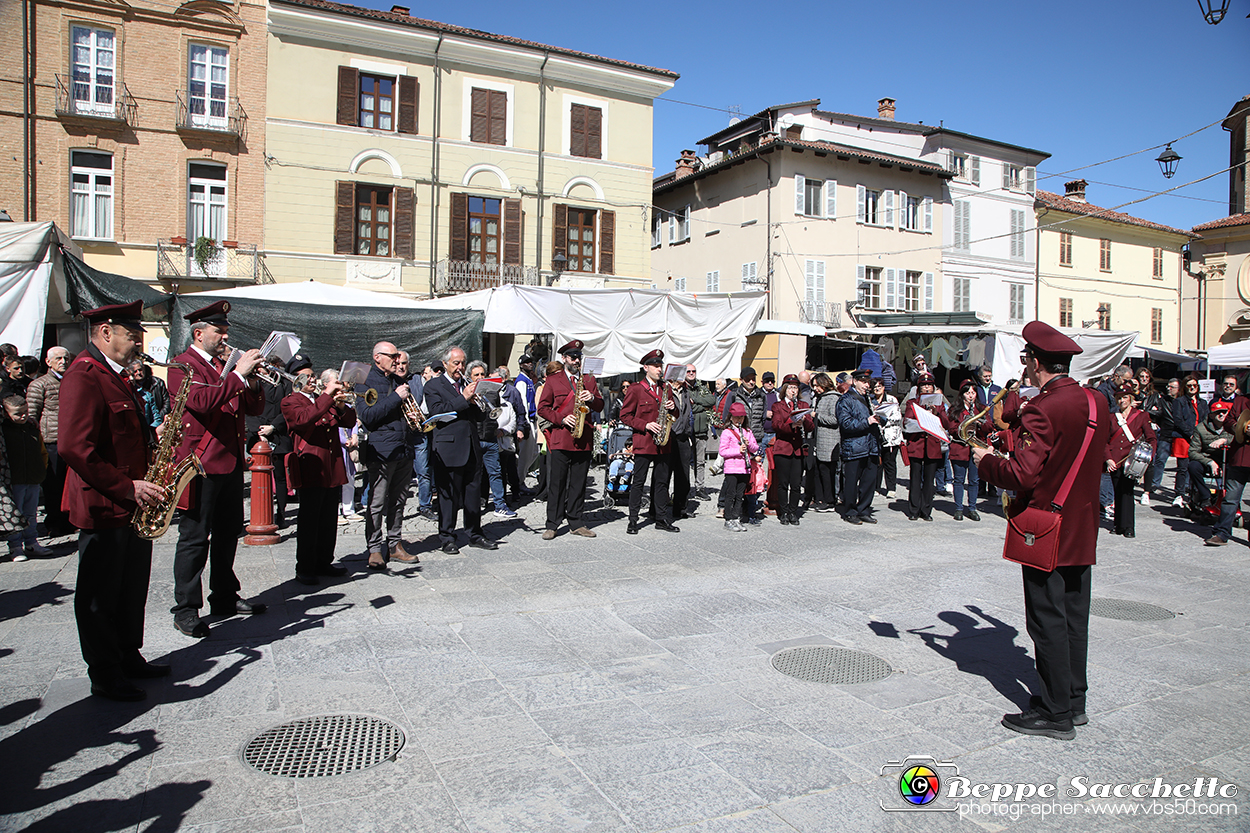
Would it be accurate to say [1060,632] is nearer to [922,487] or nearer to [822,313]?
[922,487]

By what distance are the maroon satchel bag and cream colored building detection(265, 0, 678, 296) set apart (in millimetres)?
19982

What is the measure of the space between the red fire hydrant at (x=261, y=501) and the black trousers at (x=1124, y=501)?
939 centimetres

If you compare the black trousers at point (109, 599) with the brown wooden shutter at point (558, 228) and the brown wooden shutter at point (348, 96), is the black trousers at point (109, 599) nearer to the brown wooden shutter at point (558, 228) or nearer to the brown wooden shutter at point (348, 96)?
the brown wooden shutter at point (348, 96)

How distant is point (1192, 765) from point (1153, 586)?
3897mm

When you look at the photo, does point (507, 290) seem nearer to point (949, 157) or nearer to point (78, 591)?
point (78, 591)

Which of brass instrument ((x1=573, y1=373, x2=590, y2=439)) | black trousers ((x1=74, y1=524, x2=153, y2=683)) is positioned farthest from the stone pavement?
brass instrument ((x1=573, y1=373, x2=590, y2=439))

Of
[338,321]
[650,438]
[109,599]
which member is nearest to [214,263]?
[338,321]

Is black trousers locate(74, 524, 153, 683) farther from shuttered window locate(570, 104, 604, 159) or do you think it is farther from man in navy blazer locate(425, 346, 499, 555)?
shuttered window locate(570, 104, 604, 159)

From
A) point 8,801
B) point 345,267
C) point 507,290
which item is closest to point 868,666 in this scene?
point 8,801

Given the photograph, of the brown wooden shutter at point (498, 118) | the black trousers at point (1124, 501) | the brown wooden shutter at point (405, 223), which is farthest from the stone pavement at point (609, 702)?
the brown wooden shutter at point (498, 118)

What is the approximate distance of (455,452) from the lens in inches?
298

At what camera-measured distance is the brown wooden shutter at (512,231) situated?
23.2 metres

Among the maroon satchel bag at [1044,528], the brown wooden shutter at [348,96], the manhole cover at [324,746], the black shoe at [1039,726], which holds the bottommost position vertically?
the manhole cover at [324,746]

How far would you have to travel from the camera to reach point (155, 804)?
315 centimetres
